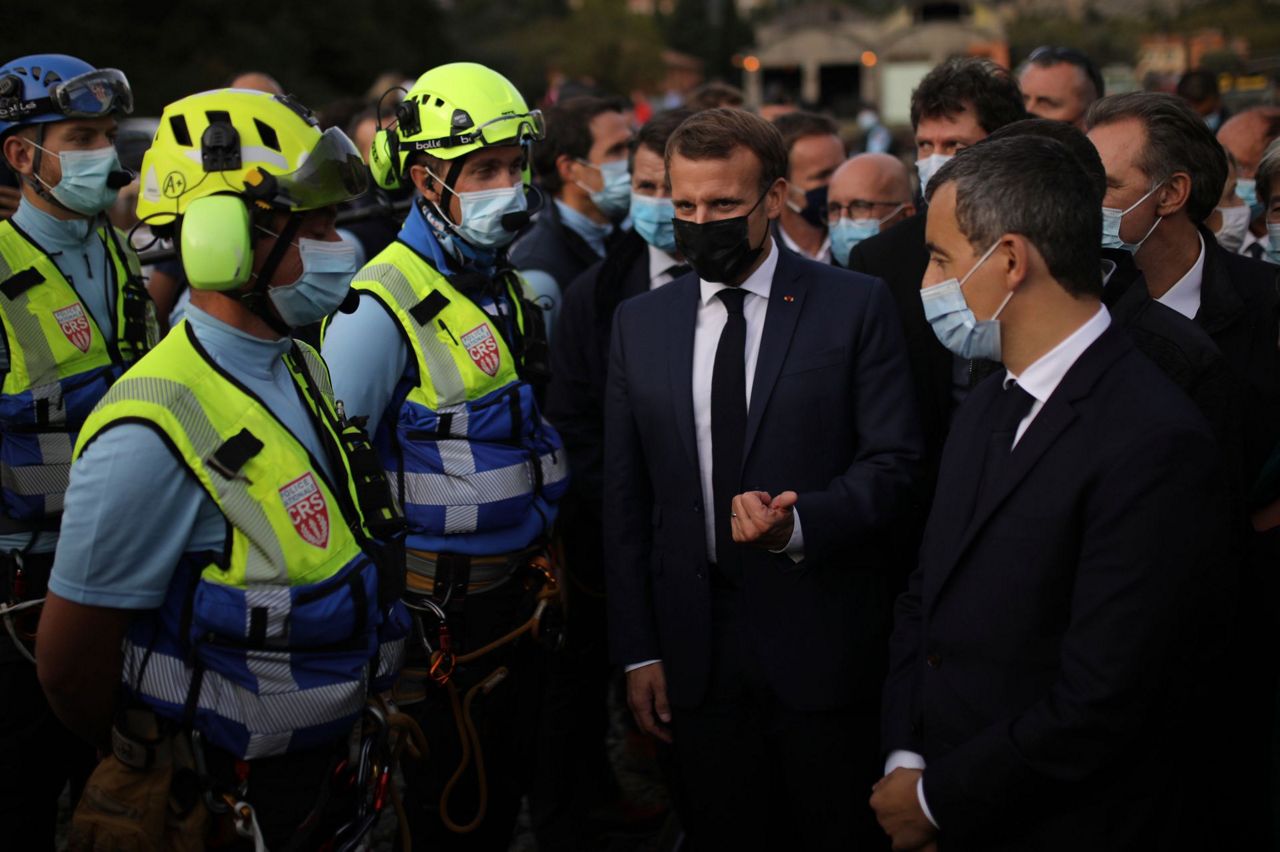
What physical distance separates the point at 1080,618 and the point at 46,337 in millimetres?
3562

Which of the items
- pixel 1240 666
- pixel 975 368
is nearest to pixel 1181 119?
pixel 975 368

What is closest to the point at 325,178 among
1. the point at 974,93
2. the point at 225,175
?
the point at 225,175

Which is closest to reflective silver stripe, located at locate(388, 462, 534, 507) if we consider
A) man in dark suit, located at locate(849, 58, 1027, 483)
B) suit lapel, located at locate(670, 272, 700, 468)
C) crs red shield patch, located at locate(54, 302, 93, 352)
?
suit lapel, located at locate(670, 272, 700, 468)

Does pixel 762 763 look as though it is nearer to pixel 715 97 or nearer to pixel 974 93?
pixel 974 93

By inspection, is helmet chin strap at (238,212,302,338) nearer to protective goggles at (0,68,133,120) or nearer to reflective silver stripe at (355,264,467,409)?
reflective silver stripe at (355,264,467,409)

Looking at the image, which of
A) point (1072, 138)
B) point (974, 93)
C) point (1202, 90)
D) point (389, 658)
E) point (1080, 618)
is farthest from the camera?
point (1202, 90)

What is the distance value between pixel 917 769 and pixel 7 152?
12.7 ft

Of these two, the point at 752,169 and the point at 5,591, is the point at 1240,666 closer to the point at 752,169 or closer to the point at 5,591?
the point at 752,169

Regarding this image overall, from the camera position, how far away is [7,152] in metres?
4.47

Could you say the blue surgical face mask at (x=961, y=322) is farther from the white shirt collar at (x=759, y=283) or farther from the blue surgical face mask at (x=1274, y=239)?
the blue surgical face mask at (x=1274, y=239)

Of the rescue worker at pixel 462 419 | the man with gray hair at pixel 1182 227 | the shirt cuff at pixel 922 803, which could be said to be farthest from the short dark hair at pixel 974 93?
the shirt cuff at pixel 922 803

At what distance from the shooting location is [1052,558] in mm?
2635

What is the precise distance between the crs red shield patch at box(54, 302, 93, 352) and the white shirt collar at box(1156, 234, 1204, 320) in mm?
3768

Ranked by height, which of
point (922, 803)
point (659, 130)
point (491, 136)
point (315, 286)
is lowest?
point (922, 803)
